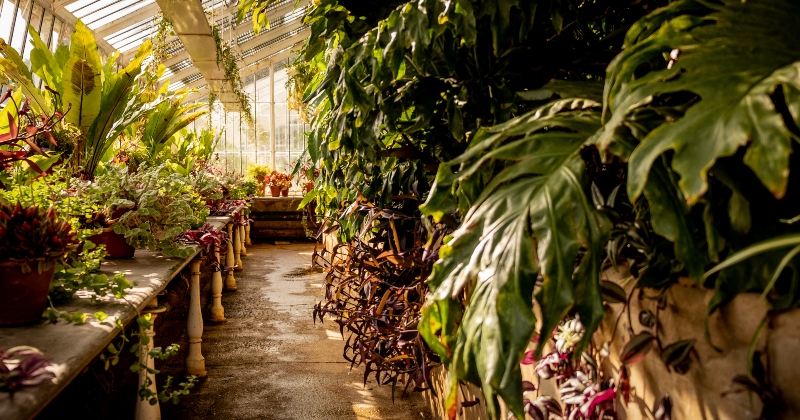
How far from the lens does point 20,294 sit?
1455 millimetres

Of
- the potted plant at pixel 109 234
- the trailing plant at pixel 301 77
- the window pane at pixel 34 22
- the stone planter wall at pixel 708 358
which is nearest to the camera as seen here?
the stone planter wall at pixel 708 358

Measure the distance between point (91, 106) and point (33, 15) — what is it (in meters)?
5.90

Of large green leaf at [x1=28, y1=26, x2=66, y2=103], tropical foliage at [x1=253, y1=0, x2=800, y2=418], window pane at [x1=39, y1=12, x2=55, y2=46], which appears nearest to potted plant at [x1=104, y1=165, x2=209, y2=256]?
large green leaf at [x1=28, y1=26, x2=66, y2=103]

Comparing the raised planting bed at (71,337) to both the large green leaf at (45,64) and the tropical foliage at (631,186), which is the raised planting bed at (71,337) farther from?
the large green leaf at (45,64)

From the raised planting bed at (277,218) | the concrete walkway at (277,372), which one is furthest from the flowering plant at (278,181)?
the concrete walkway at (277,372)

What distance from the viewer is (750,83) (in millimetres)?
705

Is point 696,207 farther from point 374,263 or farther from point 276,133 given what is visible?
point 276,133

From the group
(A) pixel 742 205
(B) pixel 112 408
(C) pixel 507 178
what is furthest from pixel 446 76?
(B) pixel 112 408

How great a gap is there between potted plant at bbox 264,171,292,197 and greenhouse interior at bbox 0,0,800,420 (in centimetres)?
798

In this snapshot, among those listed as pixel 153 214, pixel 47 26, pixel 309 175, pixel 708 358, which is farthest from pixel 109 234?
pixel 47 26

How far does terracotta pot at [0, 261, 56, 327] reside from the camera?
4.71 feet

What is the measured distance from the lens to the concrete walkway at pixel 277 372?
2.90 meters

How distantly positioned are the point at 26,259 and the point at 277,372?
2.14 m

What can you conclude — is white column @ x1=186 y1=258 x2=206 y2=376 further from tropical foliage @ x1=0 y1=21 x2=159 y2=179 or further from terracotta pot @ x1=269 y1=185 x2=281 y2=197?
terracotta pot @ x1=269 y1=185 x2=281 y2=197
